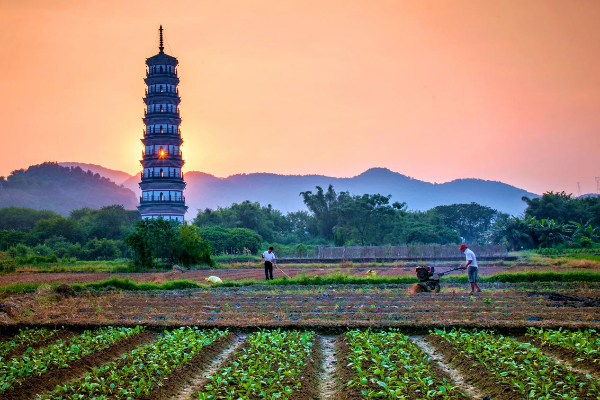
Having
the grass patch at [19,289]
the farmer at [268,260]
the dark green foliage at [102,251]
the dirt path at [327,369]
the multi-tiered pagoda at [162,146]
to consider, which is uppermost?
the multi-tiered pagoda at [162,146]

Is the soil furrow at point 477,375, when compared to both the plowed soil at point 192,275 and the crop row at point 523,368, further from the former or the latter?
the plowed soil at point 192,275

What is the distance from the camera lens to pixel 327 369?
11.0 meters

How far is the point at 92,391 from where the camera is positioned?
29.3 ft

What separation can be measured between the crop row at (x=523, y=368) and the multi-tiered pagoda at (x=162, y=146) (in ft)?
183

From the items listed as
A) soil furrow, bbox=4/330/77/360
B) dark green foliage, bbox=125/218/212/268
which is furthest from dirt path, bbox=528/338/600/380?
dark green foliage, bbox=125/218/212/268

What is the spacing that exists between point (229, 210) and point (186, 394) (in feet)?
227

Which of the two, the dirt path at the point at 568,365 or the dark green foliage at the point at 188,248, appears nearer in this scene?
the dirt path at the point at 568,365

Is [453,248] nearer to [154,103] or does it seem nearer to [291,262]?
[291,262]

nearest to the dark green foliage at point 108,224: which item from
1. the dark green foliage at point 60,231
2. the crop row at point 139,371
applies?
the dark green foliage at point 60,231

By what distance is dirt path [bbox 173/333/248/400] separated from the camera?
375 inches

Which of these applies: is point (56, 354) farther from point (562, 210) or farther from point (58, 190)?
point (58, 190)

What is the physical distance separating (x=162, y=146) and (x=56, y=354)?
56699 millimetres

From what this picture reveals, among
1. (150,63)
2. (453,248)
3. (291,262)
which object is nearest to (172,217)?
(150,63)

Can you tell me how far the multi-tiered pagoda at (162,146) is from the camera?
6550cm
